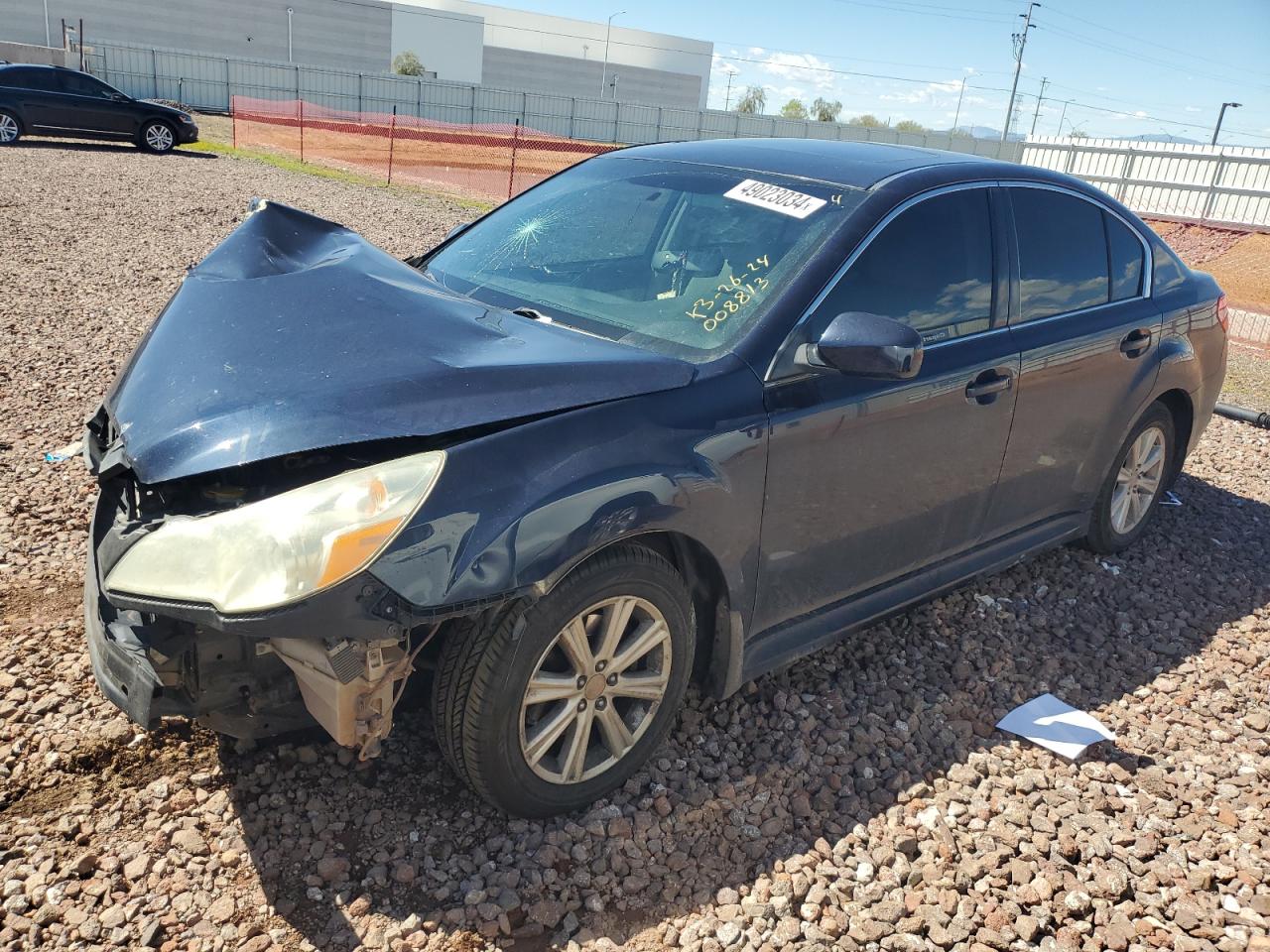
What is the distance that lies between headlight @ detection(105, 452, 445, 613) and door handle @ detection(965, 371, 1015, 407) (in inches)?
79.7

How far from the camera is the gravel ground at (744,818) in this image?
248 centimetres

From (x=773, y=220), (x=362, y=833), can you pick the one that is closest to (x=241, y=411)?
(x=362, y=833)

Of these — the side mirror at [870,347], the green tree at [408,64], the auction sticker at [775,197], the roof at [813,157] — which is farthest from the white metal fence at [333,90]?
the side mirror at [870,347]

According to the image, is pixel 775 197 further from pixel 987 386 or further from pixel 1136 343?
pixel 1136 343

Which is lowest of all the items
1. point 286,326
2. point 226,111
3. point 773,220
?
point 226,111

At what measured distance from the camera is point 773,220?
329 centimetres

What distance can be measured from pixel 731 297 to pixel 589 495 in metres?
0.96

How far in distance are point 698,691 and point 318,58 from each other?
82.7 metres

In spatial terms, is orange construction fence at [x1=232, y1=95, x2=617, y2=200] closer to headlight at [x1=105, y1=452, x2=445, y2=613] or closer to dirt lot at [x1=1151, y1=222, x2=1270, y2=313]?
dirt lot at [x1=1151, y1=222, x2=1270, y2=313]

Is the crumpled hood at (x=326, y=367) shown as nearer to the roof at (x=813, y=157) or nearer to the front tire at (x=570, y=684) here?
the front tire at (x=570, y=684)

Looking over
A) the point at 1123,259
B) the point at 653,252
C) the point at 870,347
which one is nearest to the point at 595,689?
the point at 870,347

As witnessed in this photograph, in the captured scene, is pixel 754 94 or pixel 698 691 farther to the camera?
pixel 754 94

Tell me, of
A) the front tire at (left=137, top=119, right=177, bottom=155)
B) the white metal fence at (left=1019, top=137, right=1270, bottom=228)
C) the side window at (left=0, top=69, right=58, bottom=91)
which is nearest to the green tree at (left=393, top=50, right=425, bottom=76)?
the front tire at (left=137, top=119, right=177, bottom=155)

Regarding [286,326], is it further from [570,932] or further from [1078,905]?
[1078,905]
